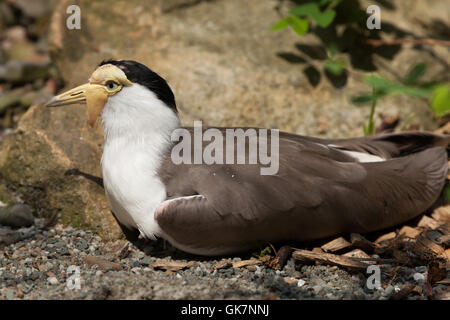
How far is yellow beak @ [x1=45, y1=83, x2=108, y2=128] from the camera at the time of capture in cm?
415

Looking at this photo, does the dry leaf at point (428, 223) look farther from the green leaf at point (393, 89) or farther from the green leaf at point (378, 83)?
the green leaf at point (378, 83)

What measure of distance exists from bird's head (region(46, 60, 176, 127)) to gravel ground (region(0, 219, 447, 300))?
103 cm

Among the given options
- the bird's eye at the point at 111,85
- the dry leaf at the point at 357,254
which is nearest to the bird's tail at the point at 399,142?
the dry leaf at the point at 357,254

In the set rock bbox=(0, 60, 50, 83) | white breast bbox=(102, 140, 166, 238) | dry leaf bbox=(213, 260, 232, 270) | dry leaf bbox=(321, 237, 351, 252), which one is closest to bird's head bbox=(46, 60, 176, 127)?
white breast bbox=(102, 140, 166, 238)

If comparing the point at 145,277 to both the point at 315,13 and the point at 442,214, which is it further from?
the point at 315,13

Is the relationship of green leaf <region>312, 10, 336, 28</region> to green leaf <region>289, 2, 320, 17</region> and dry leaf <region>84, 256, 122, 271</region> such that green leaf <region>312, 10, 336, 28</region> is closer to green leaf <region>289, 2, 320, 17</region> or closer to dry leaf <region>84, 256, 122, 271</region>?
green leaf <region>289, 2, 320, 17</region>

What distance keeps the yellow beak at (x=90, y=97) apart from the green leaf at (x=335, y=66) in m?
2.52

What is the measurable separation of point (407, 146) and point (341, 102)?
104 cm

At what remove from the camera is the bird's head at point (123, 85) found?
4074 millimetres

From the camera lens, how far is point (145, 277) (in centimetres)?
375

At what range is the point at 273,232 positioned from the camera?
13.2 feet

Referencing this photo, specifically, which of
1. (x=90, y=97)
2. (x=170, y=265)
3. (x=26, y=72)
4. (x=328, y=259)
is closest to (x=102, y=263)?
(x=170, y=265)

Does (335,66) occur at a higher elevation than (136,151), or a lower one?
higher

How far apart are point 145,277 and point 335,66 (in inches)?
121
